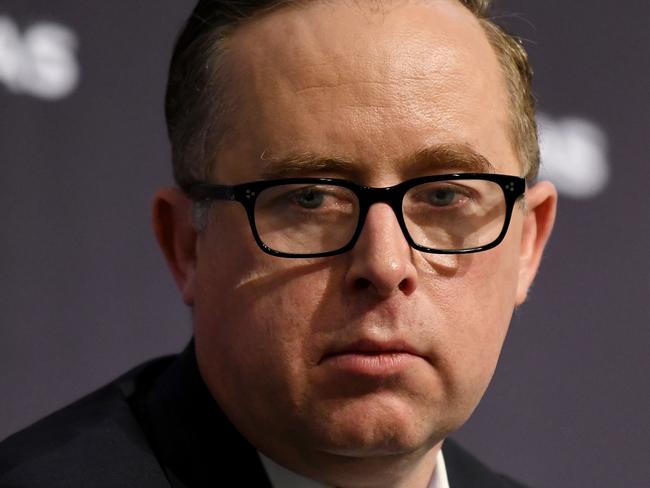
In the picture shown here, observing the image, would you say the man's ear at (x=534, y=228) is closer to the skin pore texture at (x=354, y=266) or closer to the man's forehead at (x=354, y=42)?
the skin pore texture at (x=354, y=266)

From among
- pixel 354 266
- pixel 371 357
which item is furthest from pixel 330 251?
pixel 371 357

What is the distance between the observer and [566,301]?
2.77 meters

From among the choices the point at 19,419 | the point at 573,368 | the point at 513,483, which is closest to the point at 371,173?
the point at 513,483

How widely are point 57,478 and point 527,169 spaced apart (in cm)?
87

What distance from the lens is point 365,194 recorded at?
150 centimetres

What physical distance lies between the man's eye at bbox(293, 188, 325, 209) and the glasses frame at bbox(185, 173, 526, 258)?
0.02 metres

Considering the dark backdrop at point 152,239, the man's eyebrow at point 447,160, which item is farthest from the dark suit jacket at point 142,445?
the dark backdrop at point 152,239

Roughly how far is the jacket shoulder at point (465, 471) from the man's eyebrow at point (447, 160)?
736mm

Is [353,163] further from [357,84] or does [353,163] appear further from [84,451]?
[84,451]

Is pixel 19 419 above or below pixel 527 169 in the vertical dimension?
below

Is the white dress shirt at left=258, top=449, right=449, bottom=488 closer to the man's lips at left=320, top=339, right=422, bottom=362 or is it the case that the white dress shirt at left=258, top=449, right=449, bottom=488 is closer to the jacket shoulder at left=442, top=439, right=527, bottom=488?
the man's lips at left=320, top=339, right=422, bottom=362

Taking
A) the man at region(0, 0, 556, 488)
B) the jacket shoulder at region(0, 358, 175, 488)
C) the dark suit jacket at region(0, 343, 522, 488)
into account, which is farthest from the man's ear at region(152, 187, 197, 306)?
the jacket shoulder at region(0, 358, 175, 488)

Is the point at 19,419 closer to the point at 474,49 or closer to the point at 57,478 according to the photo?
the point at 57,478

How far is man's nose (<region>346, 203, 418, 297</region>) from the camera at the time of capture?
1440 mm
